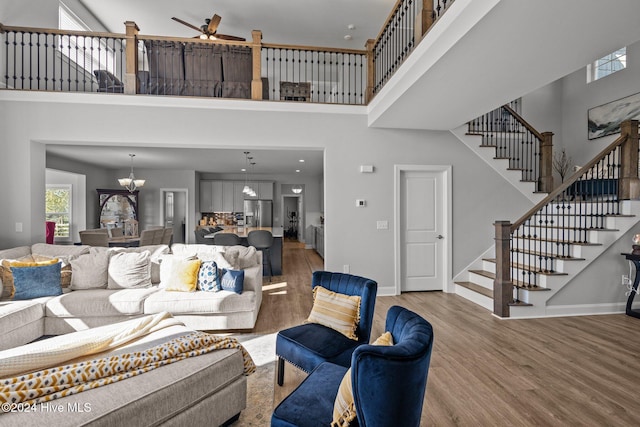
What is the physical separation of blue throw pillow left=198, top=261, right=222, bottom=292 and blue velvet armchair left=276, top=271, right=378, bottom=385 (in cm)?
143

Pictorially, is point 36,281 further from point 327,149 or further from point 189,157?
point 189,157

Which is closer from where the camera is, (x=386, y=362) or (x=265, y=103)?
(x=386, y=362)

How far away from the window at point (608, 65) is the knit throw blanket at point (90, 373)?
803 centimetres


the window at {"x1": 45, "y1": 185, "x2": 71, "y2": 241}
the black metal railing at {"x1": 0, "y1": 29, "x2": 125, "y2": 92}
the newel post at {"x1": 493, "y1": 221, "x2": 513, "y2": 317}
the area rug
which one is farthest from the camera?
the window at {"x1": 45, "y1": 185, "x2": 71, "y2": 241}

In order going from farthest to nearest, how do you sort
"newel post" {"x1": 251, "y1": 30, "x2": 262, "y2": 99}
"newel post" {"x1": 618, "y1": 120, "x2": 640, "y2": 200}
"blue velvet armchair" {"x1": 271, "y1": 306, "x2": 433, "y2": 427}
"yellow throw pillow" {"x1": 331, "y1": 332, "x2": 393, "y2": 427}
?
1. "newel post" {"x1": 251, "y1": 30, "x2": 262, "y2": 99}
2. "newel post" {"x1": 618, "y1": 120, "x2": 640, "y2": 200}
3. "yellow throw pillow" {"x1": 331, "y1": 332, "x2": 393, "y2": 427}
4. "blue velvet armchair" {"x1": 271, "y1": 306, "x2": 433, "y2": 427}

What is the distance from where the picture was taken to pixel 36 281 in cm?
334

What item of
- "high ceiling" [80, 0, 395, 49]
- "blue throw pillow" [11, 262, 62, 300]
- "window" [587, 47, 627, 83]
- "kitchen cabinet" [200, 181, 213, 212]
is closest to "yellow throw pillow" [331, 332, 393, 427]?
"blue throw pillow" [11, 262, 62, 300]

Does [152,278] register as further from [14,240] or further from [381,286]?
[381,286]

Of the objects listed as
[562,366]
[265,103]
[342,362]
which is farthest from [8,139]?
[562,366]

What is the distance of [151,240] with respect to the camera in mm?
6562

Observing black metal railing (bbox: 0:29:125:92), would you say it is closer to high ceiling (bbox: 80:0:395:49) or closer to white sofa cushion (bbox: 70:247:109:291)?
high ceiling (bbox: 80:0:395:49)

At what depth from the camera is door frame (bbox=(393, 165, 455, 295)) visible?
16.3 ft

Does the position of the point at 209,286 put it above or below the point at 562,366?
above

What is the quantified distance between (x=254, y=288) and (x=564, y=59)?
12.4 ft
